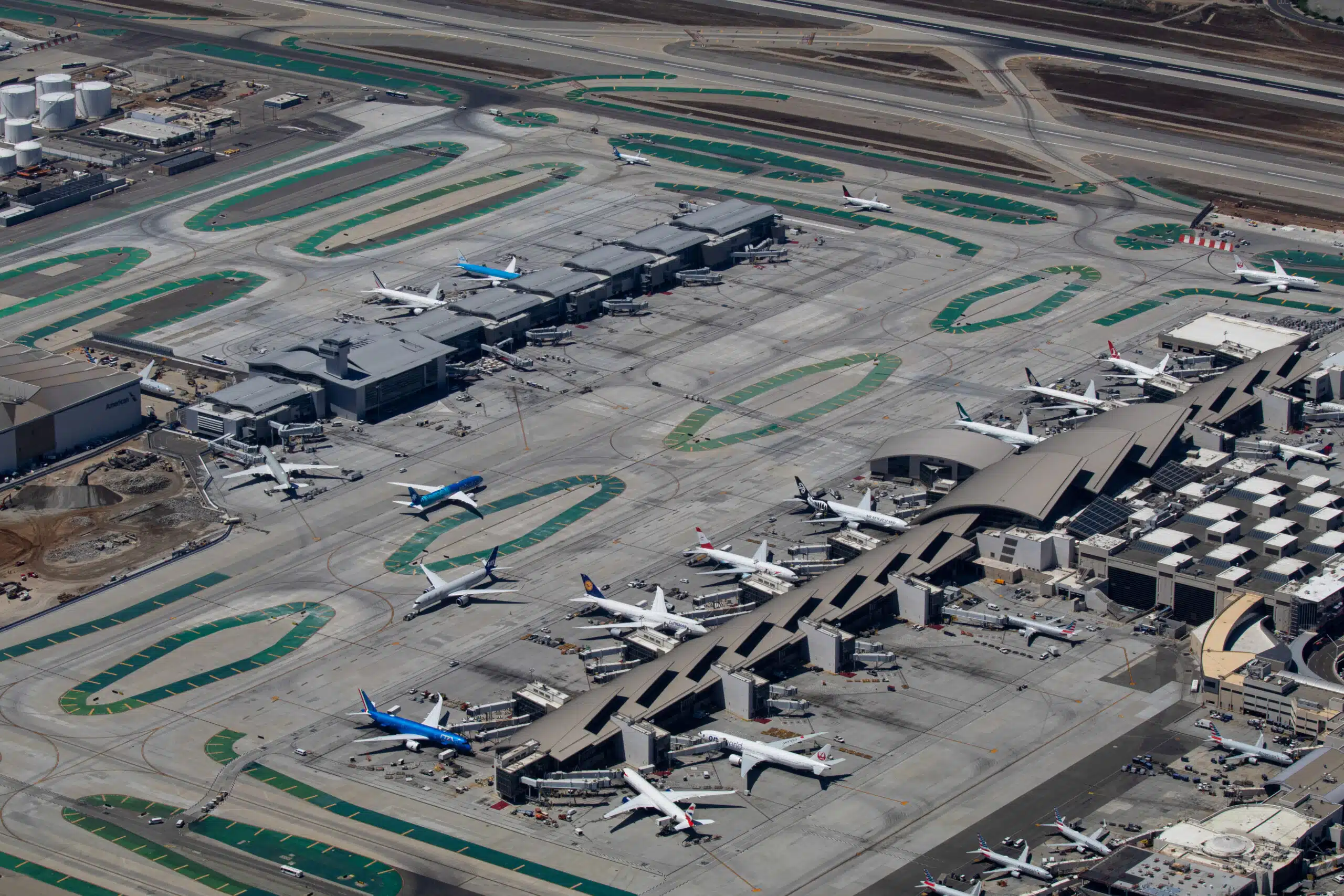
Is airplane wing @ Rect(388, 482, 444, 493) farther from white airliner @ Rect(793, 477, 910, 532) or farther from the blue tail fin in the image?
white airliner @ Rect(793, 477, 910, 532)

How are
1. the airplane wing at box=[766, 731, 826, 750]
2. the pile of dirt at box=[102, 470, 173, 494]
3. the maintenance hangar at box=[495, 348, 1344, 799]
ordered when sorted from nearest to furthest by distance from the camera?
the maintenance hangar at box=[495, 348, 1344, 799] < the airplane wing at box=[766, 731, 826, 750] < the pile of dirt at box=[102, 470, 173, 494]

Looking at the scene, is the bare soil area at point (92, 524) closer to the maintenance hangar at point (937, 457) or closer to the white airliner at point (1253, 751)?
the maintenance hangar at point (937, 457)

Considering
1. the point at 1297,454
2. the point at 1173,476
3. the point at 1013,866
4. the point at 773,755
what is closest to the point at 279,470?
the point at 773,755

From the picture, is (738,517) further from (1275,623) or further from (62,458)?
(62,458)

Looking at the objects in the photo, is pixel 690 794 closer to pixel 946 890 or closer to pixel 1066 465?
pixel 946 890

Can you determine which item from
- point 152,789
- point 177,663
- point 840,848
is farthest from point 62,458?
point 840,848

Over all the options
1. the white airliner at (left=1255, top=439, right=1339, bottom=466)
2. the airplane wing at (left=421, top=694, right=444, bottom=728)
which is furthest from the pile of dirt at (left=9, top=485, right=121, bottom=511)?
the white airliner at (left=1255, top=439, right=1339, bottom=466)
